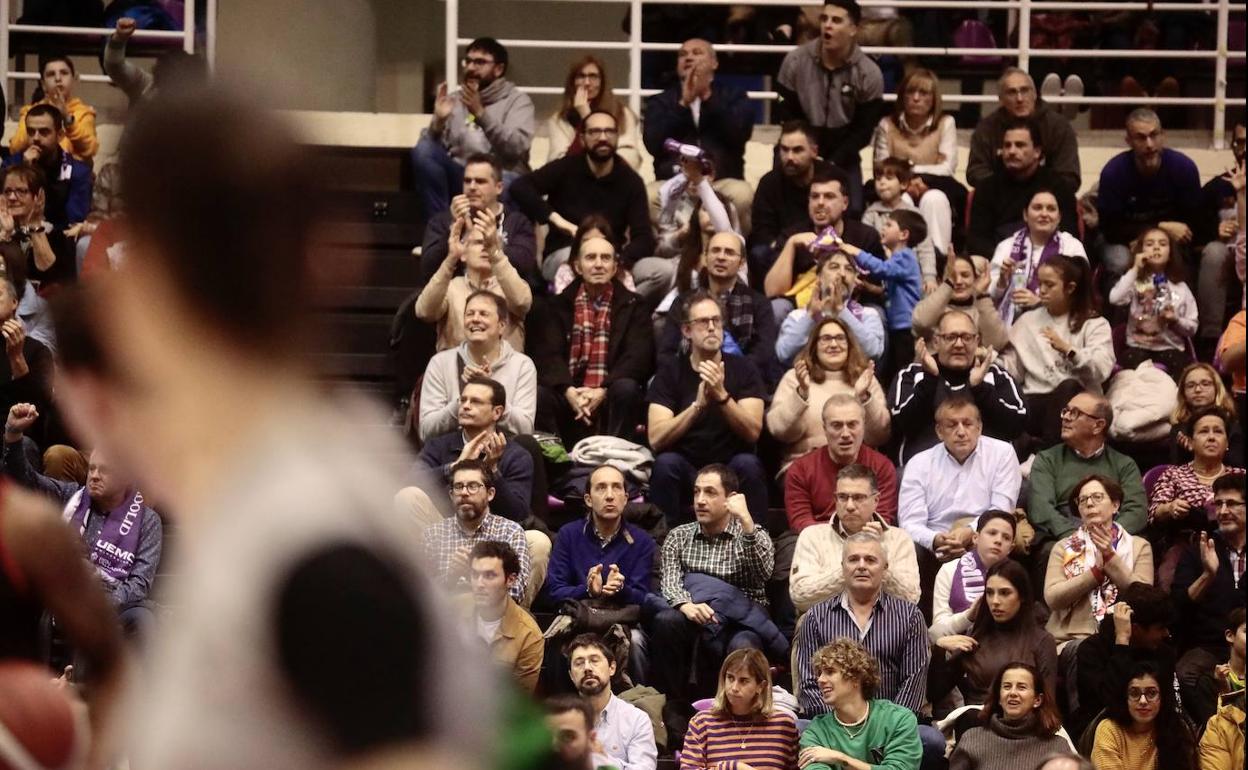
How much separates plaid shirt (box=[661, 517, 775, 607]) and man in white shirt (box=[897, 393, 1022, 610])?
3.01ft

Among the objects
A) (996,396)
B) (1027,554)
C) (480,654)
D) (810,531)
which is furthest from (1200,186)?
(480,654)

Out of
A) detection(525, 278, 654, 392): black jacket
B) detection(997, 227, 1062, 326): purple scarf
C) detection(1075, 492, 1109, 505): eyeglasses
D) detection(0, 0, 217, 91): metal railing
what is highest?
detection(0, 0, 217, 91): metal railing

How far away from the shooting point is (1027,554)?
9.45 metres

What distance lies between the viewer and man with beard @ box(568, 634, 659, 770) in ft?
27.0

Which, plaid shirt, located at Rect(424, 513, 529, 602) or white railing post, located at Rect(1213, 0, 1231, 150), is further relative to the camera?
white railing post, located at Rect(1213, 0, 1231, 150)

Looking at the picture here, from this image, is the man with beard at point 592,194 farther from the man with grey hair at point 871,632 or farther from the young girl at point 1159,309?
the man with grey hair at point 871,632

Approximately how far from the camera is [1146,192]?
40.3 feet

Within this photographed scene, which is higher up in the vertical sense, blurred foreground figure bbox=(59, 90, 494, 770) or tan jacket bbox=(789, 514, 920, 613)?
blurred foreground figure bbox=(59, 90, 494, 770)

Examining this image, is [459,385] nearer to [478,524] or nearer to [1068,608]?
[478,524]

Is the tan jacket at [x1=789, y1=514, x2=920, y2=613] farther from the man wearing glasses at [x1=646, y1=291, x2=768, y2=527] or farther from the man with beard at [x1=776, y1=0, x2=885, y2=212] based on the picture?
the man with beard at [x1=776, y1=0, x2=885, y2=212]

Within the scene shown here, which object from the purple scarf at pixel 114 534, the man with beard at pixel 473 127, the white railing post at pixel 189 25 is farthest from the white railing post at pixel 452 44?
the purple scarf at pixel 114 534

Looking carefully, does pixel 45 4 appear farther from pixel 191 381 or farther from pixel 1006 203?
pixel 191 381

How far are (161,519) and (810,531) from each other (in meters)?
3.16

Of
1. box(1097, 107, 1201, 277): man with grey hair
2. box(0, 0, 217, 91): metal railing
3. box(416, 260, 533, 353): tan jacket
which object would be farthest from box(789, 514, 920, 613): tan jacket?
box(0, 0, 217, 91): metal railing
